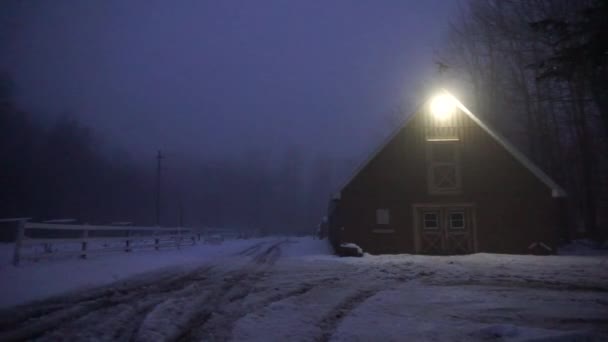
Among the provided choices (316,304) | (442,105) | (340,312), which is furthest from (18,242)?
Answer: (442,105)

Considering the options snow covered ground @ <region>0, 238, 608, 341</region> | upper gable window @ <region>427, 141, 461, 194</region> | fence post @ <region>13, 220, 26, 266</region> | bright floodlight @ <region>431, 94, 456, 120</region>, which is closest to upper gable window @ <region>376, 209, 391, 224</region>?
upper gable window @ <region>427, 141, 461, 194</region>

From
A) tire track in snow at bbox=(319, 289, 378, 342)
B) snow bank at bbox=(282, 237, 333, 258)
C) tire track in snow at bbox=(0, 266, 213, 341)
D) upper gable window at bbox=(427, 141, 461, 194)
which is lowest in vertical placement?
snow bank at bbox=(282, 237, 333, 258)

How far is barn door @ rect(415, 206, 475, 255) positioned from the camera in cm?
1834

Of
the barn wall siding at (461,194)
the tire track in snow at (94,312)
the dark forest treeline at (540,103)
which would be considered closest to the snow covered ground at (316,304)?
the tire track in snow at (94,312)

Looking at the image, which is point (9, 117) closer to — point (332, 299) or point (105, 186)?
point (105, 186)

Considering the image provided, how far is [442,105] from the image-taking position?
19.4 m

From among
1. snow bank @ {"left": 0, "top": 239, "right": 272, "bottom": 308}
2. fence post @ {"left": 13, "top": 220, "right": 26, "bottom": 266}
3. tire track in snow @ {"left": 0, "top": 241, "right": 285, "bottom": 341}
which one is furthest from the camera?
fence post @ {"left": 13, "top": 220, "right": 26, "bottom": 266}

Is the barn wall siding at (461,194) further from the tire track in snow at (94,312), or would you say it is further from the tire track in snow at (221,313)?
the tire track in snow at (94,312)

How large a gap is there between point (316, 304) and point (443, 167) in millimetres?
13938

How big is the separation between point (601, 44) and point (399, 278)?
24.1ft

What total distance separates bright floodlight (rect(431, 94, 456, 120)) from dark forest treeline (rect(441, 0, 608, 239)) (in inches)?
215

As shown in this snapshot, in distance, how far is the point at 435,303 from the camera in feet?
22.1

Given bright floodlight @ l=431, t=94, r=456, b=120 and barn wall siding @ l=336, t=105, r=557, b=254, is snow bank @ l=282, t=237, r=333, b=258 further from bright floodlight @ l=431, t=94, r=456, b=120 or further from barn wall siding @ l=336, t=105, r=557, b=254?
bright floodlight @ l=431, t=94, r=456, b=120

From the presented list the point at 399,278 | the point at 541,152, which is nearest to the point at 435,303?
the point at 399,278
